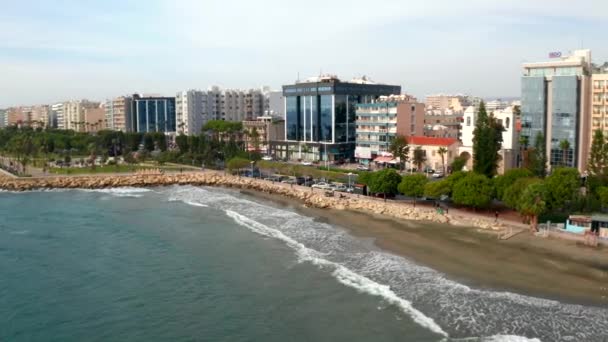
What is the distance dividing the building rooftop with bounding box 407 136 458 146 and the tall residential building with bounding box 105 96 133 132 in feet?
269

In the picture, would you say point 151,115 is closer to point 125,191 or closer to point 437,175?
point 125,191

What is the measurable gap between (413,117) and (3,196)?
46.2m

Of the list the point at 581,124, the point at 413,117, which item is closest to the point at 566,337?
the point at 581,124

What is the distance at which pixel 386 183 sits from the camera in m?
47.5

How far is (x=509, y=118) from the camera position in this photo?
56.6 meters

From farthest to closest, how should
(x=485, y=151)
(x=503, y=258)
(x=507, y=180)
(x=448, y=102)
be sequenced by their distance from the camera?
(x=448, y=102), (x=485, y=151), (x=507, y=180), (x=503, y=258)

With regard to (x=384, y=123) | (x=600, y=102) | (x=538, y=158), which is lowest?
(x=538, y=158)

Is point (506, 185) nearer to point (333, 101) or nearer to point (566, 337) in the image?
point (566, 337)

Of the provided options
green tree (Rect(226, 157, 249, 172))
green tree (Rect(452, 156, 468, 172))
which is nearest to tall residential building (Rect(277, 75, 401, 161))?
green tree (Rect(226, 157, 249, 172))

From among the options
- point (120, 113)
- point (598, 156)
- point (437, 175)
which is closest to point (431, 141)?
point (437, 175)

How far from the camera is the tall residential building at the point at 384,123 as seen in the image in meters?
68.2

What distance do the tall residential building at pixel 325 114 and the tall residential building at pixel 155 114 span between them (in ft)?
175

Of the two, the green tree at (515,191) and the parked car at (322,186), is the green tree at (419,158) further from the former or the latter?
the green tree at (515,191)

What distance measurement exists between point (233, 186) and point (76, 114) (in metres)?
107
